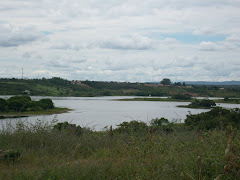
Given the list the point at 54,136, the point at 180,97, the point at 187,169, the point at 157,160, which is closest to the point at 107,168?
the point at 157,160

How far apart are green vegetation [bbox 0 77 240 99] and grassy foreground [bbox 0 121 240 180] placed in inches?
3342

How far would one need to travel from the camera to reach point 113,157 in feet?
20.2

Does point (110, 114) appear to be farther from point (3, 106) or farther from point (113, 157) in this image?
point (113, 157)

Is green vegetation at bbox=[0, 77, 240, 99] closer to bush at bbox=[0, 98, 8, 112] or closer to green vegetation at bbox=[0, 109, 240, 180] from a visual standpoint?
bush at bbox=[0, 98, 8, 112]

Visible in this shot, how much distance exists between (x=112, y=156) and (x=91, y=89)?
4681 inches

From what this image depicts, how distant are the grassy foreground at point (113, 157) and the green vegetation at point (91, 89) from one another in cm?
8488

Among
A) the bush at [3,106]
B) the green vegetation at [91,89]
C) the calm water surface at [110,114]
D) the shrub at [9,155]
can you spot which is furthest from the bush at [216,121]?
the green vegetation at [91,89]

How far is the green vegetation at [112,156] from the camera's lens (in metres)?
4.72

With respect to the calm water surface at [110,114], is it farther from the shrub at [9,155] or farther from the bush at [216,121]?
the shrub at [9,155]

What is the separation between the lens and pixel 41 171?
4.75 meters

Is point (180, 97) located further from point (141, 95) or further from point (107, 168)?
point (107, 168)

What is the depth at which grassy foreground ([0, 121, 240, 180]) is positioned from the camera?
4723mm

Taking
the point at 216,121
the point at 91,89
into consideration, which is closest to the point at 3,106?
the point at 216,121

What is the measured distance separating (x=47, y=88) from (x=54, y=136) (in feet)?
328
